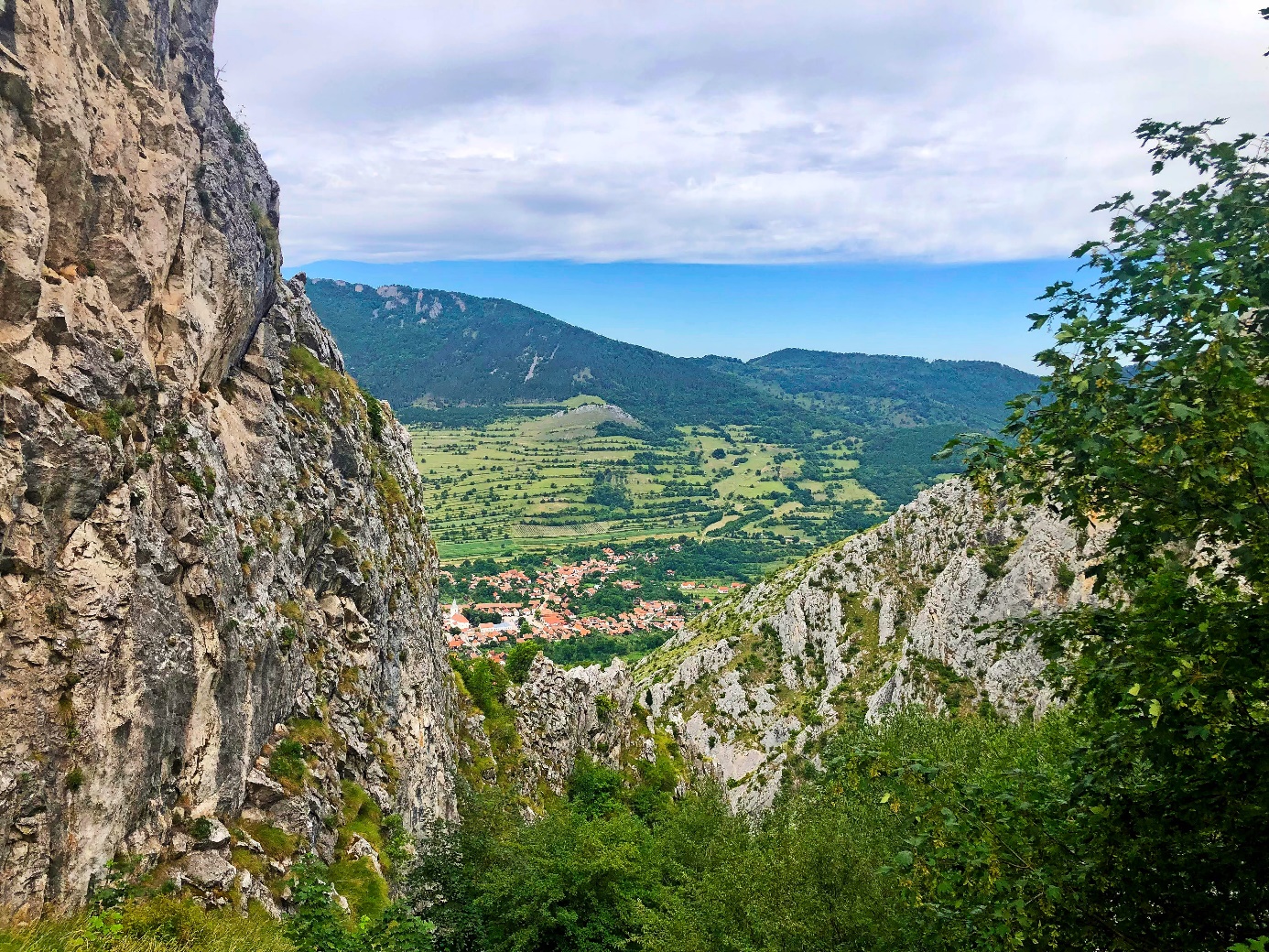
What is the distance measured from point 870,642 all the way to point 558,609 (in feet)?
354

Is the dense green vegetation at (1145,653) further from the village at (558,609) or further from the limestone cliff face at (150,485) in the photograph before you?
the village at (558,609)

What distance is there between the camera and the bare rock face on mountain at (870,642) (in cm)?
4891

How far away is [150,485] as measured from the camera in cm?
1655

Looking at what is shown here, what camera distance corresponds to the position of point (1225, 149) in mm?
7539

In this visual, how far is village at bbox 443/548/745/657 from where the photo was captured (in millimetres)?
137375

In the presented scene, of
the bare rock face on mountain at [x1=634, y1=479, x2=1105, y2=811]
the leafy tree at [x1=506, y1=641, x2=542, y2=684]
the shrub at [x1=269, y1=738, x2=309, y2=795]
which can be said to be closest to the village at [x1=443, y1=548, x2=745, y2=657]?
the bare rock face on mountain at [x1=634, y1=479, x2=1105, y2=811]

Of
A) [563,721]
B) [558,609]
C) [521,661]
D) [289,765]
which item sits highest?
[289,765]

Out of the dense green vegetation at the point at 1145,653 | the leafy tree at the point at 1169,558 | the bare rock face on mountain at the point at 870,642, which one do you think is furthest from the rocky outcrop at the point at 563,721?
the leafy tree at the point at 1169,558

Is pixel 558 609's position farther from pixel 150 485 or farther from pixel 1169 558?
pixel 1169 558

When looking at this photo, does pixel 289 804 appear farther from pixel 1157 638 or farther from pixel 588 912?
pixel 1157 638

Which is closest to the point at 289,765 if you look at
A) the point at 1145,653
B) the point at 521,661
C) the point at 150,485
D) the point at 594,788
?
the point at 150,485

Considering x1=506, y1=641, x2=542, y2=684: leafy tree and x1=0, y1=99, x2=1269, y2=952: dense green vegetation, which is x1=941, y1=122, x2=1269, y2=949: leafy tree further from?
x1=506, y1=641, x2=542, y2=684: leafy tree

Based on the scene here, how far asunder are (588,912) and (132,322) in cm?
2378

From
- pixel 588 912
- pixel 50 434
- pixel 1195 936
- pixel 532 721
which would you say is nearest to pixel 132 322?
pixel 50 434
